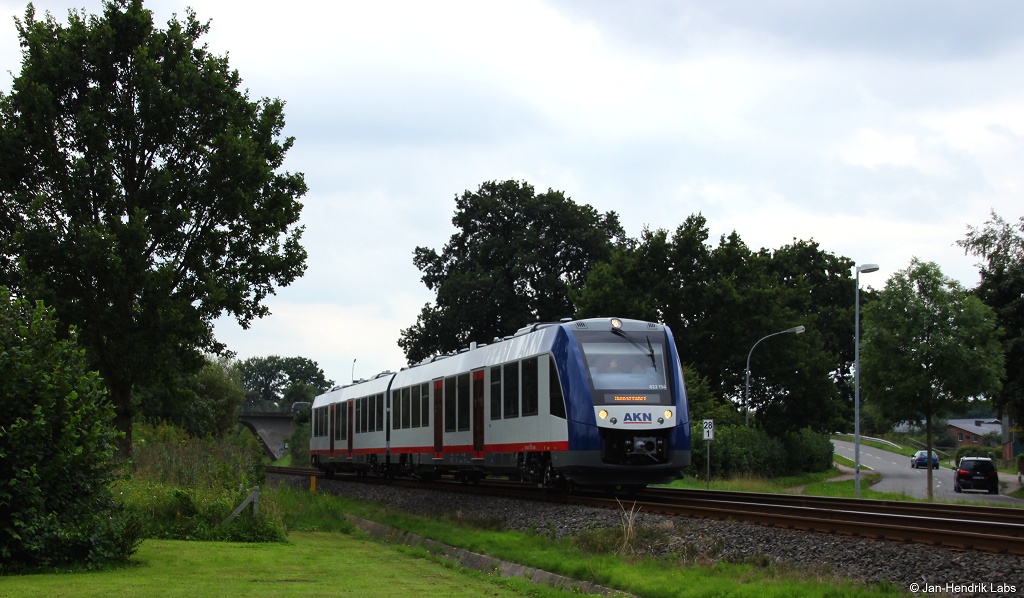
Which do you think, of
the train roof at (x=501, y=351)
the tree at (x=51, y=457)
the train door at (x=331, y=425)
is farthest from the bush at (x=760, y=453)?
the tree at (x=51, y=457)

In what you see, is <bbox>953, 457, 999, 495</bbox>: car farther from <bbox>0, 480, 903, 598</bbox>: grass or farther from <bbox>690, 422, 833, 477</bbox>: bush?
<bbox>0, 480, 903, 598</bbox>: grass

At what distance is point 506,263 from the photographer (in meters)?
69.1

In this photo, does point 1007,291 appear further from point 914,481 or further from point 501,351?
point 501,351

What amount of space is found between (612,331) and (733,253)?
43.9 meters

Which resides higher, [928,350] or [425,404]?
[928,350]

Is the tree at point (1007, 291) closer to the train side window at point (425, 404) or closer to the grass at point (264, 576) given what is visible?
the train side window at point (425, 404)

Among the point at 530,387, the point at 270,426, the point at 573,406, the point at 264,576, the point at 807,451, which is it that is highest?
the point at 530,387

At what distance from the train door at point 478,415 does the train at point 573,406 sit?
0.03 m

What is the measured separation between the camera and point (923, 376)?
123 feet

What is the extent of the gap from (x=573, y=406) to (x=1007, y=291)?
104 feet

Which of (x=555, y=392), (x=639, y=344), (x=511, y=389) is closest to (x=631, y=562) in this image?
(x=555, y=392)

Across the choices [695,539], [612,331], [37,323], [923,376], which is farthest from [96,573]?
[923,376]

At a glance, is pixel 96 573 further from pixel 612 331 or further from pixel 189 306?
pixel 189 306

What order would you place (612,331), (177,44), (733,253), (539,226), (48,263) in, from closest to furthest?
(612,331) → (48,263) → (177,44) → (733,253) → (539,226)
